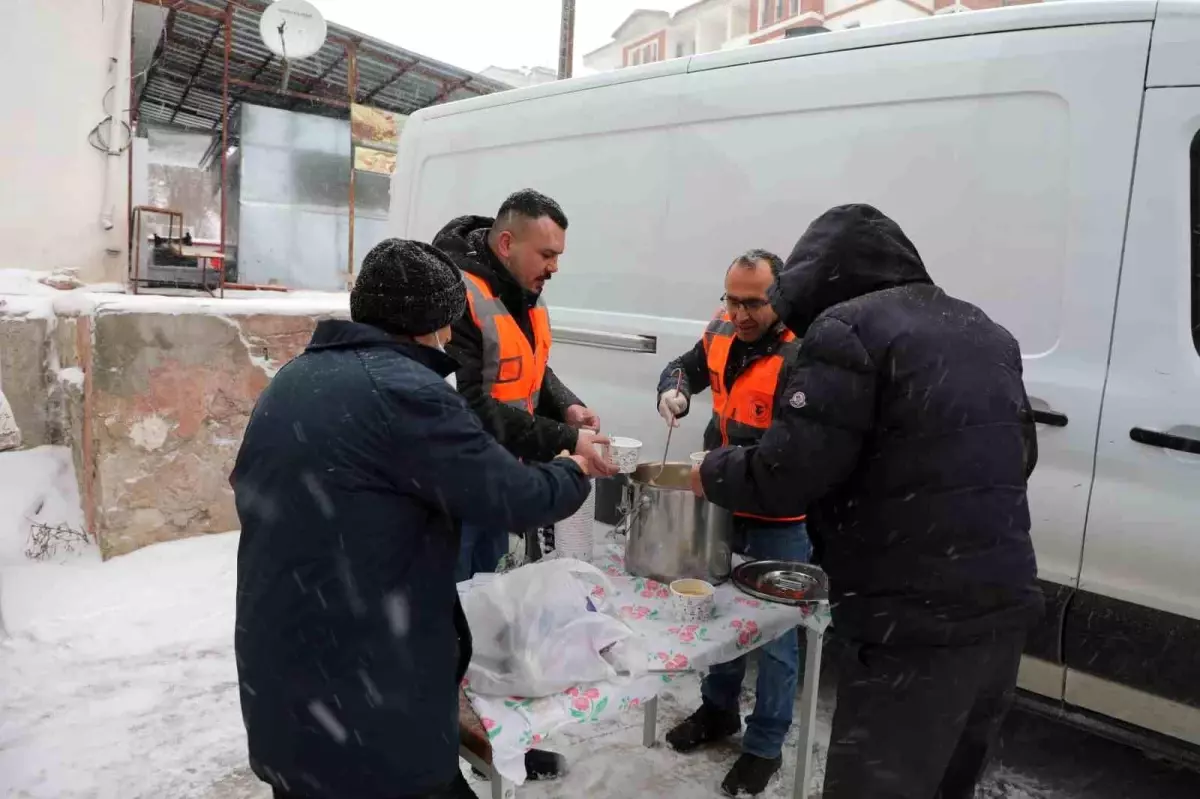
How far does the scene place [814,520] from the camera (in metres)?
1.94

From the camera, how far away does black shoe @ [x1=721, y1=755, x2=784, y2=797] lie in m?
2.74

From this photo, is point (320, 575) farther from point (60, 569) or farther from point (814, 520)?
point (60, 569)

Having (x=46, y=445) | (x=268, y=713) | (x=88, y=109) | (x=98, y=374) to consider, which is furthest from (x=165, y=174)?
(x=268, y=713)

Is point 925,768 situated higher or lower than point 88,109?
lower

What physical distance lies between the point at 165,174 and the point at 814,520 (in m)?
17.5

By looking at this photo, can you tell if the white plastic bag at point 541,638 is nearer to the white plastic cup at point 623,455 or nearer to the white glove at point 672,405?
the white plastic cup at point 623,455

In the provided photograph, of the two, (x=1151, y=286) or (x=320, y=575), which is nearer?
(x=320, y=575)

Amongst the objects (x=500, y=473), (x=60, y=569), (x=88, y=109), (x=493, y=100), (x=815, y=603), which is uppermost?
(x=88, y=109)

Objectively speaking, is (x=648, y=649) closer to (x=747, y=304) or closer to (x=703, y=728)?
(x=747, y=304)

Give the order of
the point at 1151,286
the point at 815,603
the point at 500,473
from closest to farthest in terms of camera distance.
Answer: the point at 500,473 < the point at 815,603 < the point at 1151,286

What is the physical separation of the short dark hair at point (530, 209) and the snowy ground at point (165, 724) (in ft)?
5.79

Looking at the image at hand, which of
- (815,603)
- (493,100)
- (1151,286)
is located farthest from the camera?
(493,100)

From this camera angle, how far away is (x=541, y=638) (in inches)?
68.2

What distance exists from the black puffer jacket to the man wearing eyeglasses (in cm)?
82
